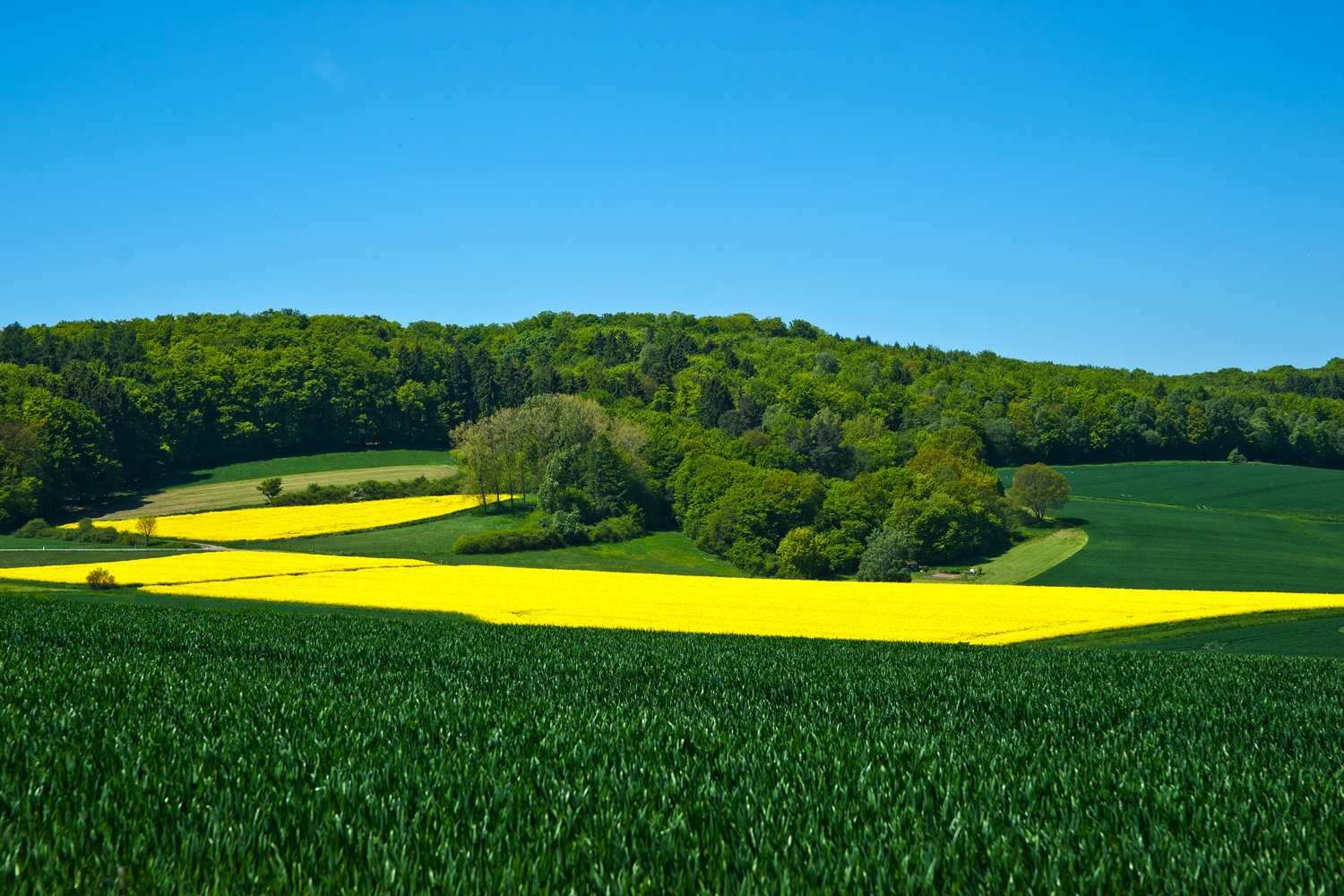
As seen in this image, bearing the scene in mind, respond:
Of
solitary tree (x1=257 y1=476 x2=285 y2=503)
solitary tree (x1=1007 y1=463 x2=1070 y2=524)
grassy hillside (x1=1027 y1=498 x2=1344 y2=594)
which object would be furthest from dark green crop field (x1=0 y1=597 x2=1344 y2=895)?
solitary tree (x1=257 y1=476 x2=285 y2=503)

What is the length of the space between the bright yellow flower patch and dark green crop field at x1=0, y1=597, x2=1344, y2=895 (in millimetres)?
32672

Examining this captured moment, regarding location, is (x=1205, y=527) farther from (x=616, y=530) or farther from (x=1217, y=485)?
(x=616, y=530)

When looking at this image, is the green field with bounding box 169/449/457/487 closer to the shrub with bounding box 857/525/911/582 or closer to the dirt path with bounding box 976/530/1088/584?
the shrub with bounding box 857/525/911/582

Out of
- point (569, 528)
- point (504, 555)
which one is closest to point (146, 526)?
point (504, 555)

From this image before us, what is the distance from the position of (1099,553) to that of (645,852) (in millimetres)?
70401

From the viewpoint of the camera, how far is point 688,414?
124500 millimetres

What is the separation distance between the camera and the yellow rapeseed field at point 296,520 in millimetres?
67188

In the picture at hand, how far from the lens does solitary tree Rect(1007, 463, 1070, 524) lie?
3214 inches

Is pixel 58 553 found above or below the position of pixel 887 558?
above

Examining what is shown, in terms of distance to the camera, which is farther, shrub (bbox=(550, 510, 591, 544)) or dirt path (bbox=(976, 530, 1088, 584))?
shrub (bbox=(550, 510, 591, 544))

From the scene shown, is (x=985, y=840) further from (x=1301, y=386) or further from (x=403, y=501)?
(x=1301, y=386)

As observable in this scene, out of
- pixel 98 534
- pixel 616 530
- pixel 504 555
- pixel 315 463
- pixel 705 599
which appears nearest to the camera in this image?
pixel 705 599

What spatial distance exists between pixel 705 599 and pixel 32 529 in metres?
63.2

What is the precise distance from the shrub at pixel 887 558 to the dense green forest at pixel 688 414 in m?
3.72
